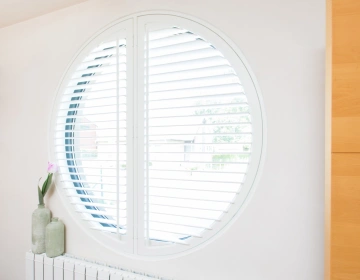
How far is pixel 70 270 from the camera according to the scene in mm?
1668

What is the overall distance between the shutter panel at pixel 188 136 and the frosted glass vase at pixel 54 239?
0.59m

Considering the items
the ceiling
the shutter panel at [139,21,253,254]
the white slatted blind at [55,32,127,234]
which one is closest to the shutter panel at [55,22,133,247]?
the white slatted blind at [55,32,127,234]

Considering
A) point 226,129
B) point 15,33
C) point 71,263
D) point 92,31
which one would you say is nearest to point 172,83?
point 226,129

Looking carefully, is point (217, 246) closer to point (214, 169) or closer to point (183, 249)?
point (183, 249)

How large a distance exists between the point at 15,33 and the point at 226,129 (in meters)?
1.83

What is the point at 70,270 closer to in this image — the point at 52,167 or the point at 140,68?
the point at 52,167

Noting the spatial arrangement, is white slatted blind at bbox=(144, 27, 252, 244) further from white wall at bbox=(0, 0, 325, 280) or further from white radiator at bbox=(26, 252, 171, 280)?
white radiator at bbox=(26, 252, 171, 280)

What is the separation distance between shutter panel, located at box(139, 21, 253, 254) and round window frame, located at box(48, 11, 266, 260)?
4 centimetres

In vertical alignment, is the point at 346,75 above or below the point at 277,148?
above

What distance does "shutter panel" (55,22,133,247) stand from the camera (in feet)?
5.40

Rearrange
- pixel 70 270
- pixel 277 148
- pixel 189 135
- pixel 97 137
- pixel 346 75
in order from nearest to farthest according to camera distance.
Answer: pixel 346 75 < pixel 277 148 < pixel 189 135 < pixel 70 270 < pixel 97 137

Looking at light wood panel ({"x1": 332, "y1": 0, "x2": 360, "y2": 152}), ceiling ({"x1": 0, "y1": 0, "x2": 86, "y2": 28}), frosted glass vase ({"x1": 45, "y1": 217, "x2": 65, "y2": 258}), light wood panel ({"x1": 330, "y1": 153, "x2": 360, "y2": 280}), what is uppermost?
ceiling ({"x1": 0, "y1": 0, "x2": 86, "y2": 28})

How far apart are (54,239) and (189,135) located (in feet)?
3.64

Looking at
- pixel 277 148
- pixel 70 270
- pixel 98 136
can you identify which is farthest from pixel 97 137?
pixel 277 148
